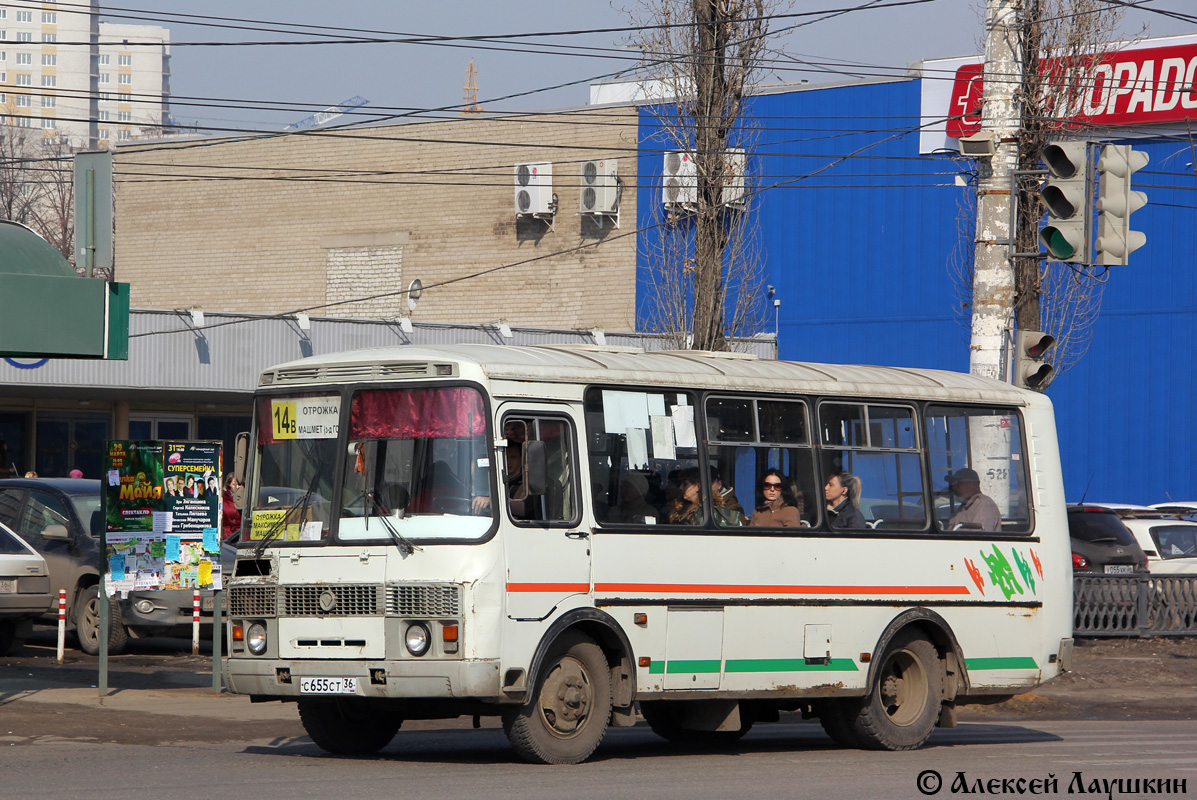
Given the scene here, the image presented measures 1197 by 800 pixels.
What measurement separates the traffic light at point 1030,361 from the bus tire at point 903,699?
3.03m

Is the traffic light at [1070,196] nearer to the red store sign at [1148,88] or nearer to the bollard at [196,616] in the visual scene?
the bollard at [196,616]

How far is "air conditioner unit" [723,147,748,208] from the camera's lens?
82.6 feet

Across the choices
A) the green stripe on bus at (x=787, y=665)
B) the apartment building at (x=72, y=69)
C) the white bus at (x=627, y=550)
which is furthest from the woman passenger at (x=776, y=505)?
the apartment building at (x=72, y=69)

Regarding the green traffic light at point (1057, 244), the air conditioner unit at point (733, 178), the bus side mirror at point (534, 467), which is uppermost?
the air conditioner unit at point (733, 178)

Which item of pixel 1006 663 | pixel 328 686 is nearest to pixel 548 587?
pixel 328 686

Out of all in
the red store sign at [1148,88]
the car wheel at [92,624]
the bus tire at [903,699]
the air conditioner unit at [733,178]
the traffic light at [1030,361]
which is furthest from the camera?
the red store sign at [1148,88]

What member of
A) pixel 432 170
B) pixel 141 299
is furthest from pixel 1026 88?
pixel 141 299

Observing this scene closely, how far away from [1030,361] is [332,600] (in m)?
6.91

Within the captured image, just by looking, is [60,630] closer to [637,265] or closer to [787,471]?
[787,471]

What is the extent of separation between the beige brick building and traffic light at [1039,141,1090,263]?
93.6 ft

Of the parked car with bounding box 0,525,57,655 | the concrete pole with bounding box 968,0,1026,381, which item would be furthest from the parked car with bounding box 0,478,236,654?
the concrete pole with bounding box 968,0,1026,381

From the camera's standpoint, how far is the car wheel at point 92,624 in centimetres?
1745

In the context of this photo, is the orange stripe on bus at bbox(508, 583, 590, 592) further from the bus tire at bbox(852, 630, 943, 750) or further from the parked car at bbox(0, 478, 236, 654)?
the parked car at bbox(0, 478, 236, 654)

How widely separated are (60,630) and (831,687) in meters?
8.65
